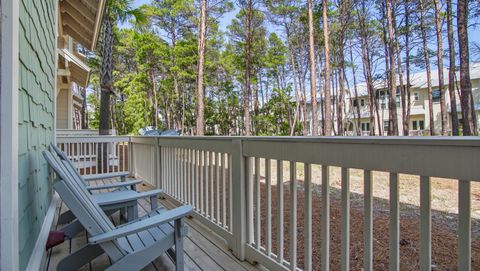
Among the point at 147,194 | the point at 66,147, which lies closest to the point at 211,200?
the point at 147,194

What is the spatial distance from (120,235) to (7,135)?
2.62 feet

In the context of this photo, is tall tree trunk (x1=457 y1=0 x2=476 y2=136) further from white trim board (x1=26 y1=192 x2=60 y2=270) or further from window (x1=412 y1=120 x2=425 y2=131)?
window (x1=412 y1=120 x2=425 y2=131)

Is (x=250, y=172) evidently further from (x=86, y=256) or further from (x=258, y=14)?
(x=258, y=14)

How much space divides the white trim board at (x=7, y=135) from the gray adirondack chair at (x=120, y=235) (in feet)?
1.64

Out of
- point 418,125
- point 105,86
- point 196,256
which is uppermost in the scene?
point 105,86

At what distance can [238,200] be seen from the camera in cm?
245

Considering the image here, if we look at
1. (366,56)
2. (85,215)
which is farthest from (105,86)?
(366,56)

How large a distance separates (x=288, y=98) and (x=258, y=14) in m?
8.55

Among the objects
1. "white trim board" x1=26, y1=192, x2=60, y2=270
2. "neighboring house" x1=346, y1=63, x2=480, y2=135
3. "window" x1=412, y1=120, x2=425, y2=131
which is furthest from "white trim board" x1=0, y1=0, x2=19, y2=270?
"window" x1=412, y1=120, x2=425, y2=131

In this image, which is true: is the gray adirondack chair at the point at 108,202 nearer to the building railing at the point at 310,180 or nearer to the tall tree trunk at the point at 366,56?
the building railing at the point at 310,180

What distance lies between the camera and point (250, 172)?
240 cm

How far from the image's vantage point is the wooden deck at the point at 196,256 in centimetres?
228

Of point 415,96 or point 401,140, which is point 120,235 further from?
point 415,96

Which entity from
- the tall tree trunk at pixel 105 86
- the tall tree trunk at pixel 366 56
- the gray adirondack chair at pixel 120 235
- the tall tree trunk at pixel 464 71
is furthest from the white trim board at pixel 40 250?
the tall tree trunk at pixel 366 56
